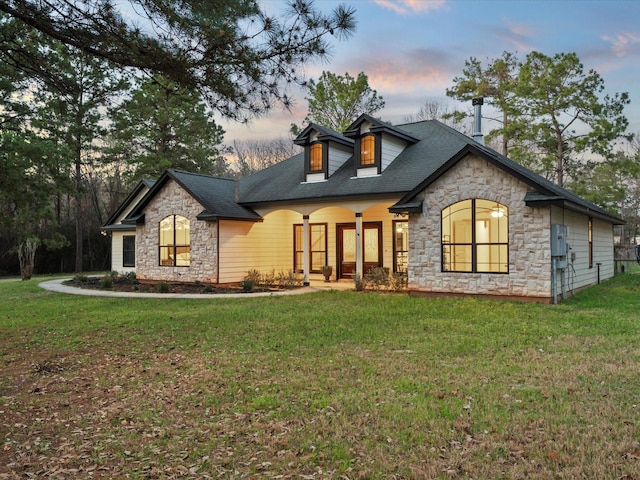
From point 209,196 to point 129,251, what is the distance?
6.72 metres

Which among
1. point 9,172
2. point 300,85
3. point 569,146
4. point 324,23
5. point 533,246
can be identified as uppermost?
point 569,146

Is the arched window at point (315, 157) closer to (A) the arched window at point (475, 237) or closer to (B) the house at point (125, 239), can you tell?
(A) the arched window at point (475, 237)

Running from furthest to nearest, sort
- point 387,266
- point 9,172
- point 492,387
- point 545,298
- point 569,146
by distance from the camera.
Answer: point 569,146
point 387,266
point 545,298
point 9,172
point 492,387

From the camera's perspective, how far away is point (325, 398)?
4594 mm

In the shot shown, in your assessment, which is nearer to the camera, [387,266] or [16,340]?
[16,340]

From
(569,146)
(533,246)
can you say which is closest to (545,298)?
(533,246)

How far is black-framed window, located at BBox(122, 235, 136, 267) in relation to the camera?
68.8 feet

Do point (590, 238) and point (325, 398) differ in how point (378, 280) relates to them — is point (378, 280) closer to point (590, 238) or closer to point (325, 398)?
point (590, 238)

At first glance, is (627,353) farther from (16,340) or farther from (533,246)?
(16,340)

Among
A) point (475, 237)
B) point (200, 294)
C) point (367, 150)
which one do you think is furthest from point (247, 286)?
point (475, 237)

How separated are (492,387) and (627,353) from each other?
8.67 ft

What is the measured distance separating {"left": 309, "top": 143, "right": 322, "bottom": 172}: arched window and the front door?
2502 mm

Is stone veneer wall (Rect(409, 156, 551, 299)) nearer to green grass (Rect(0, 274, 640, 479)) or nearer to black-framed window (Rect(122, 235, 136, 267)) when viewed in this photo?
green grass (Rect(0, 274, 640, 479))

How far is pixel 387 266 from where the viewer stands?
16531 mm
